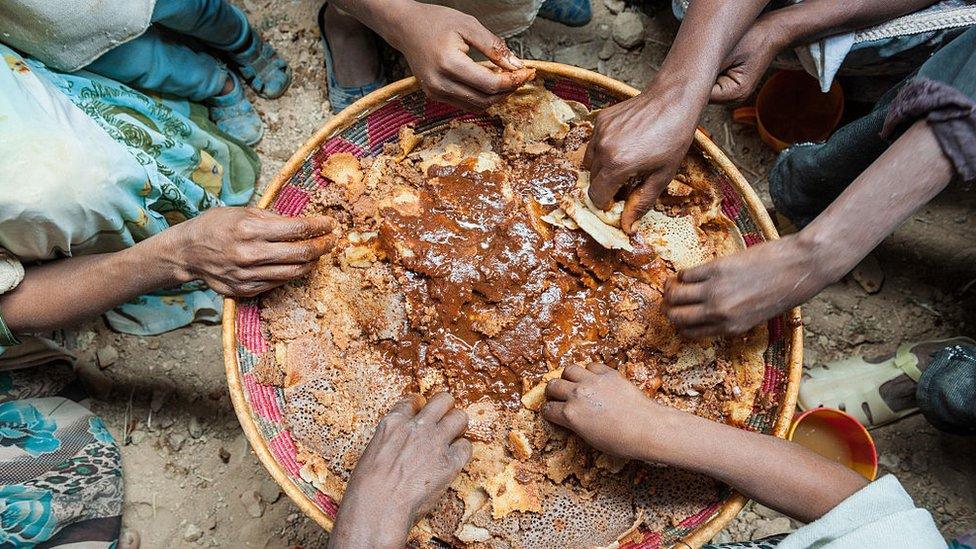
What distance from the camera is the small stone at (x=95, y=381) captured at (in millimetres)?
1987

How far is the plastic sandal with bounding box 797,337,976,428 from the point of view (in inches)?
74.5

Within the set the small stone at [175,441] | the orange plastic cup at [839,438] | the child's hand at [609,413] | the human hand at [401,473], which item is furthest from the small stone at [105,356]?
the orange plastic cup at [839,438]

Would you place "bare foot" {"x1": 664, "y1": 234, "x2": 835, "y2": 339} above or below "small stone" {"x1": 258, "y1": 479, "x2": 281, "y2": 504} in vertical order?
above

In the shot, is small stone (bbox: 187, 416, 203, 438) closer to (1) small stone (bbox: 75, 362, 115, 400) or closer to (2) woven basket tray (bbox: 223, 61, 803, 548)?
(1) small stone (bbox: 75, 362, 115, 400)

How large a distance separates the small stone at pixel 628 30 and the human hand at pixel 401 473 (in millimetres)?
1415

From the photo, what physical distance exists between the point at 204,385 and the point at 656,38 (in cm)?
179

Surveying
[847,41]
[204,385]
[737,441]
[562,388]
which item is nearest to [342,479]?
[562,388]

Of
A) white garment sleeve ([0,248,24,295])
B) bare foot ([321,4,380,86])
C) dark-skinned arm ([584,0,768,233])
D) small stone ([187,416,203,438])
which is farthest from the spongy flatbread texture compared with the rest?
small stone ([187,416,203,438])

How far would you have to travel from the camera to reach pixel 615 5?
2.15 meters

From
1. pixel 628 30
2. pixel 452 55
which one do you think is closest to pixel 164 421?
pixel 452 55

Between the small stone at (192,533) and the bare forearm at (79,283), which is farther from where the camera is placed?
the small stone at (192,533)

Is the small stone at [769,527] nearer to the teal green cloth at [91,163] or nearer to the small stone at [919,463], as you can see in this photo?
the small stone at [919,463]

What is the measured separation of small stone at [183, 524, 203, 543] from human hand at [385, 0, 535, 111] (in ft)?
4.69

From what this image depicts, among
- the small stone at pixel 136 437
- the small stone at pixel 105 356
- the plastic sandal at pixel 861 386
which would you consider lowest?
the small stone at pixel 136 437
